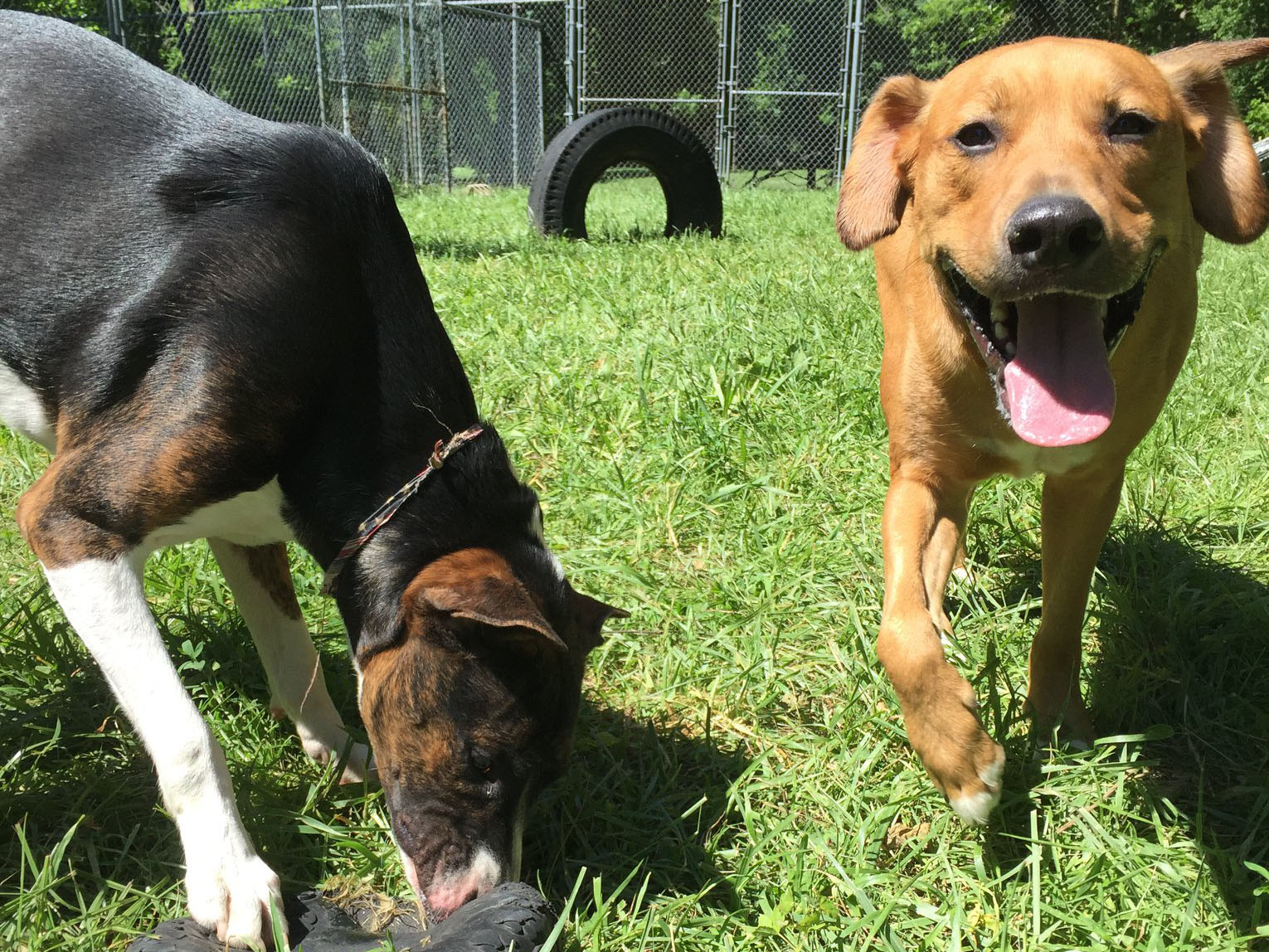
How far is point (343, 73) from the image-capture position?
53.1 ft

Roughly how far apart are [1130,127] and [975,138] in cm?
36

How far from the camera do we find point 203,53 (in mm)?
16891

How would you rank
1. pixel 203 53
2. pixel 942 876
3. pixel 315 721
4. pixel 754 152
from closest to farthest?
pixel 942 876
pixel 315 721
pixel 203 53
pixel 754 152

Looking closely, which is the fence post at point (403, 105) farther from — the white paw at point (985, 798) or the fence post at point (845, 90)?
the white paw at point (985, 798)

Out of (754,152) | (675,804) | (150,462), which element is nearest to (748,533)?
(675,804)

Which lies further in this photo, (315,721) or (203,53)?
(203,53)

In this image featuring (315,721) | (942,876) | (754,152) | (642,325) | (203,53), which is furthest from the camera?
(754,152)

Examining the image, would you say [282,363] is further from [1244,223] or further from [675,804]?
[1244,223]

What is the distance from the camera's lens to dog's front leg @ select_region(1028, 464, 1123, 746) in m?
3.00

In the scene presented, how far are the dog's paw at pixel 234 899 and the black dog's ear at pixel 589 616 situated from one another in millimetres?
855

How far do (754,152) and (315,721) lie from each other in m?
19.9

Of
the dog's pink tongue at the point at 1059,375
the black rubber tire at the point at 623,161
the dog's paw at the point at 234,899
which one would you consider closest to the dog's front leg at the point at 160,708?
the dog's paw at the point at 234,899

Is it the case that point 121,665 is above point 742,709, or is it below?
above


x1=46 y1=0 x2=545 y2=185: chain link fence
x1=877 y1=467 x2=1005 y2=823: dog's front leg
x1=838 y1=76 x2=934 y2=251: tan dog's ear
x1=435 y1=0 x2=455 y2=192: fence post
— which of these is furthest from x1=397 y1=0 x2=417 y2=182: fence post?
x1=877 y1=467 x2=1005 y2=823: dog's front leg
